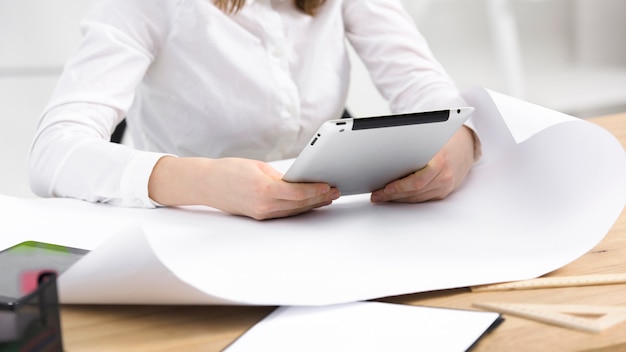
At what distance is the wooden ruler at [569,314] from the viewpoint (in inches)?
24.0

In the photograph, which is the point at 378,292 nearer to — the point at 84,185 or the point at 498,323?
the point at 498,323

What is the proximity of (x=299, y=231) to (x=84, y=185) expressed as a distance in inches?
10.8

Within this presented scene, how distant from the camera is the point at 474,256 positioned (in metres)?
0.75

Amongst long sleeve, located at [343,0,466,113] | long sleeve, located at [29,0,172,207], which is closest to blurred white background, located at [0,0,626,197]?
long sleeve, located at [343,0,466,113]

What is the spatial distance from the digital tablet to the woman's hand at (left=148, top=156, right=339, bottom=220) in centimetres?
2

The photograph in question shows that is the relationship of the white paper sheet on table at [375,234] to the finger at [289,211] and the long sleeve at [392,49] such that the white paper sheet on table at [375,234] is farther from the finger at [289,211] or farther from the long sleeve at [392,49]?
the long sleeve at [392,49]

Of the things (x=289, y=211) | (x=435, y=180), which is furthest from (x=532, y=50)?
(x=289, y=211)

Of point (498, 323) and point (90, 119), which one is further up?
point (498, 323)

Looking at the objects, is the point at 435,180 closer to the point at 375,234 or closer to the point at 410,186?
the point at 410,186

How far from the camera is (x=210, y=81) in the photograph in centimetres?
118

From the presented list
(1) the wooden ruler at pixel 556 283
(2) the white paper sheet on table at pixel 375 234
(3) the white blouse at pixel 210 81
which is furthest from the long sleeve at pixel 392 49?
(1) the wooden ruler at pixel 556 283

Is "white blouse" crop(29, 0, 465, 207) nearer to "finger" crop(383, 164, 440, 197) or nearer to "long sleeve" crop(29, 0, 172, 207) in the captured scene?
"long sleeve" crop(29, 0, 172, 207)

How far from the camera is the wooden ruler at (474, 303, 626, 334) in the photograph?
2.00ft

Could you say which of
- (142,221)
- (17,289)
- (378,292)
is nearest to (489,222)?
(378,292)
